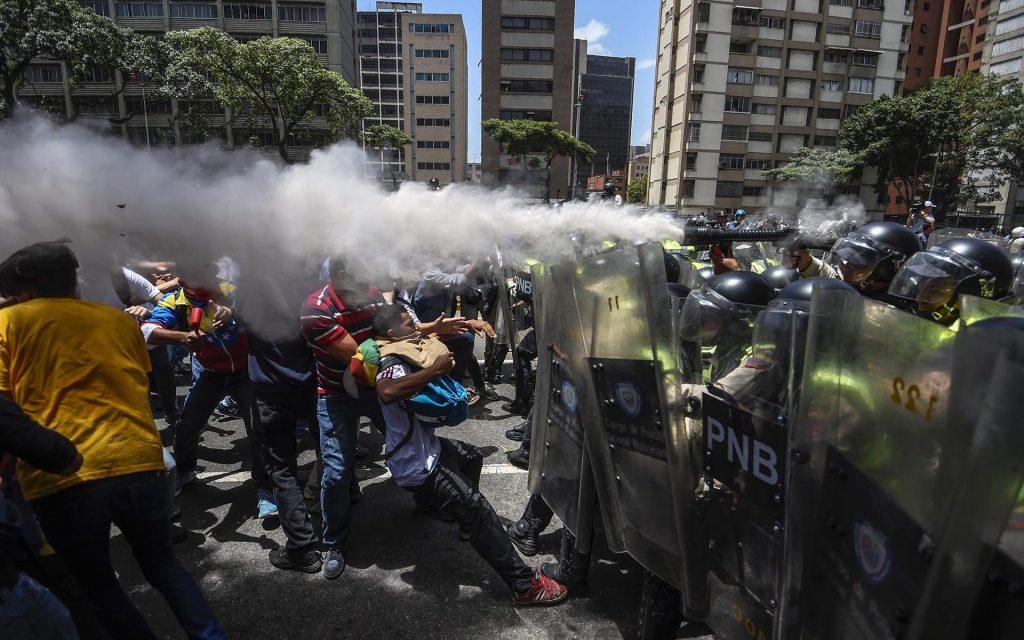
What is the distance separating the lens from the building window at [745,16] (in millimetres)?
47375

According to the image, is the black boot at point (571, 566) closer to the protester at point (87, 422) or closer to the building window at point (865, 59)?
the protester at point (87, 422)

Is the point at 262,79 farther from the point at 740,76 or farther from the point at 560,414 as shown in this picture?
the point at 740,76

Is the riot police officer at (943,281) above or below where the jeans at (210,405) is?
above

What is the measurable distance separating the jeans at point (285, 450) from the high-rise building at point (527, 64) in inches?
2075

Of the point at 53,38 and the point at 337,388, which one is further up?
the point at 53,38

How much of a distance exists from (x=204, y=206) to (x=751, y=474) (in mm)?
2756

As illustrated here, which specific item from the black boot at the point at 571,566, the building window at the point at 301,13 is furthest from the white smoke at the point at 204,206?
the building window at the point at 301,13

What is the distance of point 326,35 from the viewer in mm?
46156

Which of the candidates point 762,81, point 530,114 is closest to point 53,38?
point 530,114

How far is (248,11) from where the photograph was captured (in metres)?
46.9

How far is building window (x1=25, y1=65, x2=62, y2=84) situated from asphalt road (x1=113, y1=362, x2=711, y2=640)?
55811mm

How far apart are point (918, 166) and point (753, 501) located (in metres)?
47.5

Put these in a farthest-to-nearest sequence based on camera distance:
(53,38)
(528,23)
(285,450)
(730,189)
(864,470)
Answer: (528,23) < (730,189) < (53,38) < (285,450) < (864,470)

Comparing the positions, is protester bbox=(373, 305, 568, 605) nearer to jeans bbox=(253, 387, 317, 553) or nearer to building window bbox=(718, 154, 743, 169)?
jeans bbox=(253, 387, 317, 553)
